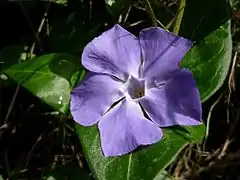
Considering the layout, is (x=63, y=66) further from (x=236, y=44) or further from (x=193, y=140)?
(x=236, y=44)

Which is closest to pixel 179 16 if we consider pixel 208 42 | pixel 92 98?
pixel 208 42

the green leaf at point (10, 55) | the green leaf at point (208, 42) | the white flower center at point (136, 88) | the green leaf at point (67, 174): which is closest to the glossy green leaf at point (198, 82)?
the green leaf at point (208, 42)

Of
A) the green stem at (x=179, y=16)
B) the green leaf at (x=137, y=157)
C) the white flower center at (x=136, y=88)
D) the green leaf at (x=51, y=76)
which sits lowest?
the green leaf at (x=137, y=157)

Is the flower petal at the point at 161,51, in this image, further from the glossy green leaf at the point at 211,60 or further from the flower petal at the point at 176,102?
the glossy green leaf at the point at 211,60

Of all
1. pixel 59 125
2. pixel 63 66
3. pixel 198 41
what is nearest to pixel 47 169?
pixel 59 125

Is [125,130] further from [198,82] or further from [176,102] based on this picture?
[198,82]
